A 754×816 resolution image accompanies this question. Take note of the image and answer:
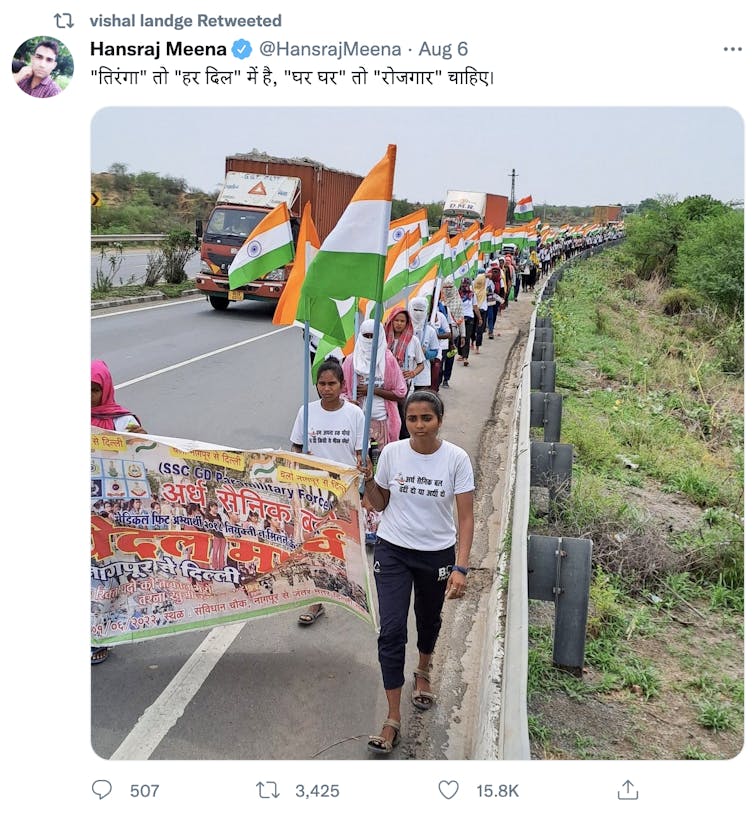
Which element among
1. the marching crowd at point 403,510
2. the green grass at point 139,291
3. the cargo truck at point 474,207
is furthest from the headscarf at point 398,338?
the cargo truck at point 474,207

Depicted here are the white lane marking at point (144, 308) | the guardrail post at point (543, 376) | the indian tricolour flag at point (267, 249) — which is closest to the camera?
the indian tricolour flag at point (267, 249)

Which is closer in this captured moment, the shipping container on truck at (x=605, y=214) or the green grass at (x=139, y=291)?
the green grass at (x=139, y=291)

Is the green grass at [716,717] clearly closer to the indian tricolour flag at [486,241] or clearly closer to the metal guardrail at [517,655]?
the metal guardrail at [517,655]

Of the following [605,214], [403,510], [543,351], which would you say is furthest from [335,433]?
[605,214]

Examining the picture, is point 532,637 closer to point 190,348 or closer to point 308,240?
point 308,240

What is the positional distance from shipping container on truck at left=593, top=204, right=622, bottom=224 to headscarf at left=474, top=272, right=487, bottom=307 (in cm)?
6549

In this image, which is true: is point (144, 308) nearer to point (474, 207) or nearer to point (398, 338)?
point (398, 338)

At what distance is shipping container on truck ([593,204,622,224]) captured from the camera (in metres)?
79.6

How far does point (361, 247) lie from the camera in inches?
155

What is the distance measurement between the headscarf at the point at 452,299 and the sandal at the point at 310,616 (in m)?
7.90

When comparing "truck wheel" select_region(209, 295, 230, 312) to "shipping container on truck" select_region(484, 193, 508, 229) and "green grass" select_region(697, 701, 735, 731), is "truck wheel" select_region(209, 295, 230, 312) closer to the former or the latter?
"green grass" select_region(697, 701, 735, 731)
